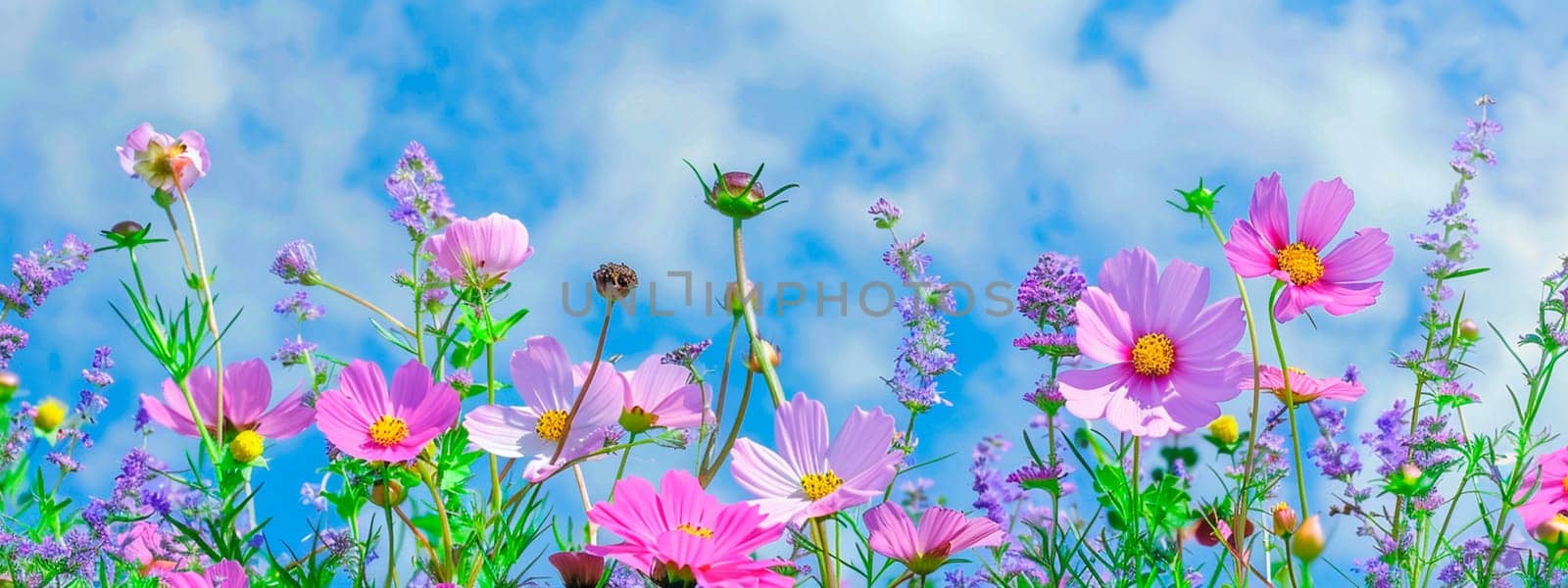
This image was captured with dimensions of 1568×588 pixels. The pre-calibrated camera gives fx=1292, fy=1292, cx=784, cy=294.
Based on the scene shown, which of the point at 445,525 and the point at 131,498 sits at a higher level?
the point at 131,498

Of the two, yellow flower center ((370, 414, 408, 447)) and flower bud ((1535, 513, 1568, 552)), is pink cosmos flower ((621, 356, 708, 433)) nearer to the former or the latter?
yellow flower center ((370, 414, 408, 447))

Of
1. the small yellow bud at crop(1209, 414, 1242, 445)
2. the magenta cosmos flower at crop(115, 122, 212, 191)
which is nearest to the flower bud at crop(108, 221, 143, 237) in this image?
the magenta cosmos flower at crop(115, 122, 212, 191)

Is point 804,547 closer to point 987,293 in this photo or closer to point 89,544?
point 987,293

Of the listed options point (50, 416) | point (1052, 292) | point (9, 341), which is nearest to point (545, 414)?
point (1052, 292)

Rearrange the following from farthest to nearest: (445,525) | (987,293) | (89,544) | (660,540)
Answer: (89,544), (987,293), (445,525), (660,540)

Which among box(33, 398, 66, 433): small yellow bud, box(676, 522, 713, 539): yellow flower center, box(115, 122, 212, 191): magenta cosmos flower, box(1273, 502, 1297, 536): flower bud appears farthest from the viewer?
box(33, 398, 66, 433): small yellow bud

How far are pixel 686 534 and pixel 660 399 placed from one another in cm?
32

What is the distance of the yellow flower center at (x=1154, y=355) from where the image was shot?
3.52ft

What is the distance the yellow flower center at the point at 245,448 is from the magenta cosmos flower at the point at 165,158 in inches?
13.9

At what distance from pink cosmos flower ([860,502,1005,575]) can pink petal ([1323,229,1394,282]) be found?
1.24 ft

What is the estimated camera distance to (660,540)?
2.66ft

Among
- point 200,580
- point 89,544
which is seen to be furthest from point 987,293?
point 89,544

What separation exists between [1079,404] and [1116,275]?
4.7 inches

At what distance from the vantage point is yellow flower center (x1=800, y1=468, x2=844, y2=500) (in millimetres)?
1000
